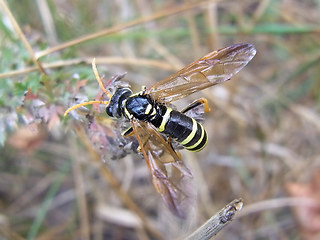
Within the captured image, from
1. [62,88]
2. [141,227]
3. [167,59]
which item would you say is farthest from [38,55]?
[141,227]

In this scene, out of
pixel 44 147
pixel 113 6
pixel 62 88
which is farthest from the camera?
pixel 113 6

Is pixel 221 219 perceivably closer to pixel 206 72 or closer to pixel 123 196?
pixel 206 72

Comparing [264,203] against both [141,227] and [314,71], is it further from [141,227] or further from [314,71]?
[314,71]

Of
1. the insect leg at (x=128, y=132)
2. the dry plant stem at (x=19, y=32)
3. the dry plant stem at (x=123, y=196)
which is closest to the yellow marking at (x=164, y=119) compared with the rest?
the insect leg at (x=128, y=132)

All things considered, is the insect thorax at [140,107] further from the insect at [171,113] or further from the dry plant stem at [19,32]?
the dry plant stem at [19,32]

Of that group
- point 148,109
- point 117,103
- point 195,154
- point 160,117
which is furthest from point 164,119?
point 195,154

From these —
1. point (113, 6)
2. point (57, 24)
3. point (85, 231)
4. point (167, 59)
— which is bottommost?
point (85, 231)

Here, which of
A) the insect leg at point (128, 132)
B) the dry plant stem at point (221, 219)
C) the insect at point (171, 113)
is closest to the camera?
the dry plant stem at point (221, 219)
